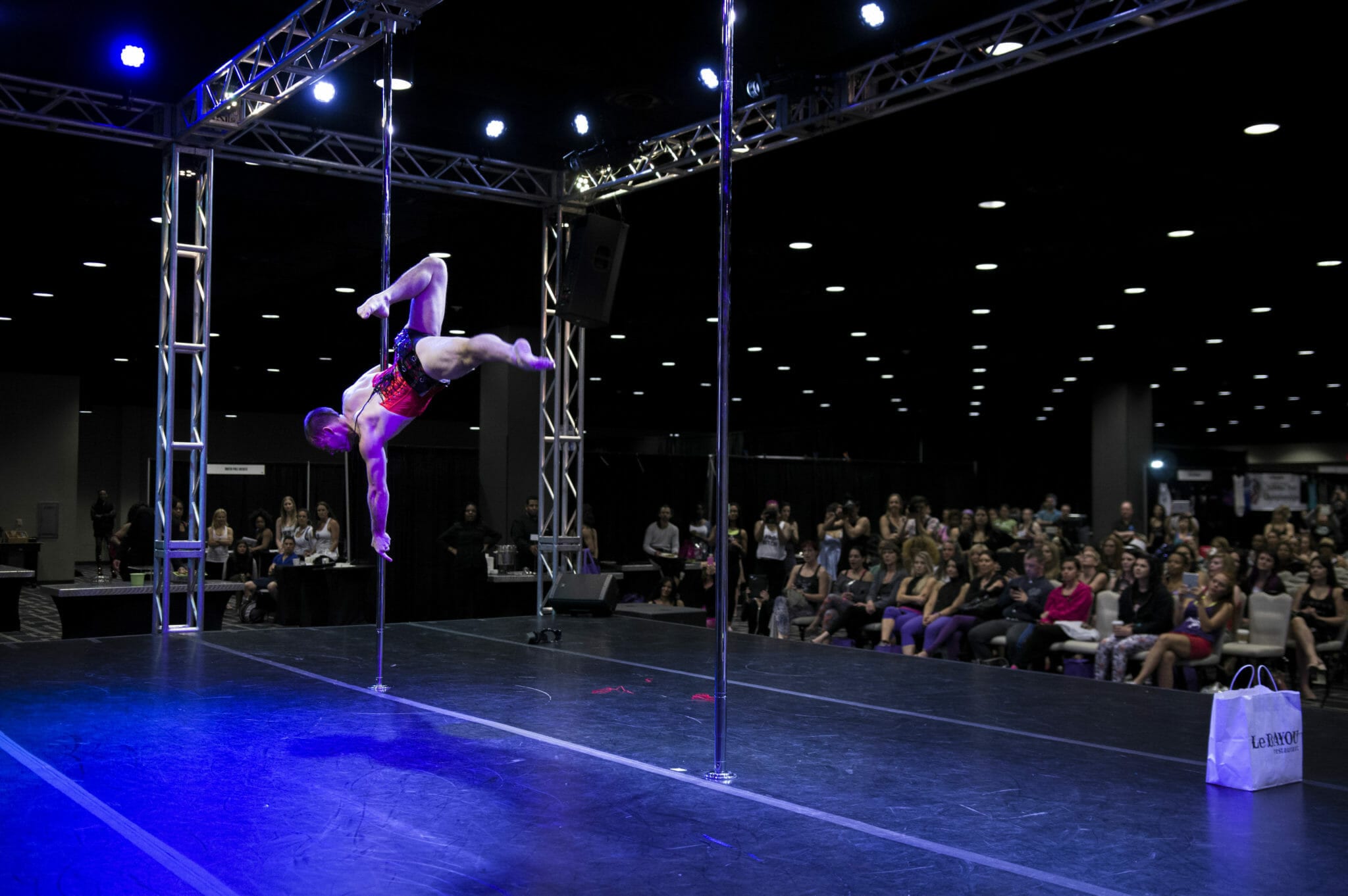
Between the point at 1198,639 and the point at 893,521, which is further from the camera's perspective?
the point at 893,521

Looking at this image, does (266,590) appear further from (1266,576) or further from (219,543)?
(1266,576)

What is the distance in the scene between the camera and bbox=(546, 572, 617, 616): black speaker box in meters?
9.05

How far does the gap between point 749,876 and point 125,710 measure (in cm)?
352

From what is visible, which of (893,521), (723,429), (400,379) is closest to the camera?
(723,429)

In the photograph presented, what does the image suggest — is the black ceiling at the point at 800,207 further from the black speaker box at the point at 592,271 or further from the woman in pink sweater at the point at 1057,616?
the woman in pink sweater at the point at 1057,616

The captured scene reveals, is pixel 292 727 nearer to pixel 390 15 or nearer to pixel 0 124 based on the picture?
pixel 390 15

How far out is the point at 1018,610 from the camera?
27.0 feet

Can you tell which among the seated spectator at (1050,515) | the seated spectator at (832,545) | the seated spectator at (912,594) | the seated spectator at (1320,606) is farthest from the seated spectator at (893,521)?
the seated spectator at (1320,606)

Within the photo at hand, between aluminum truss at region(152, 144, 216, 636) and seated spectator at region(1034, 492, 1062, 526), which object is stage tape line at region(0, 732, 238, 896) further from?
seated spectator at region(1034, 492, 1062, 526)

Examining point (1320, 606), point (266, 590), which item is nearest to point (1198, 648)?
point (1320, 606)

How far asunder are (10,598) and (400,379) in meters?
7.48

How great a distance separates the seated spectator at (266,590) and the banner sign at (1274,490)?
15014mm

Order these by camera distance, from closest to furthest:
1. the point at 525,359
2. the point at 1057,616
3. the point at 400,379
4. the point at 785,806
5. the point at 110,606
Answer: the point at 785,806 < the point at 525,359 < the point at 400,379 < the point at 1057,616 < the point at 110,606

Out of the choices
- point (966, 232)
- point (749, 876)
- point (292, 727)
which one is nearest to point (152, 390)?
point (966, 232)
